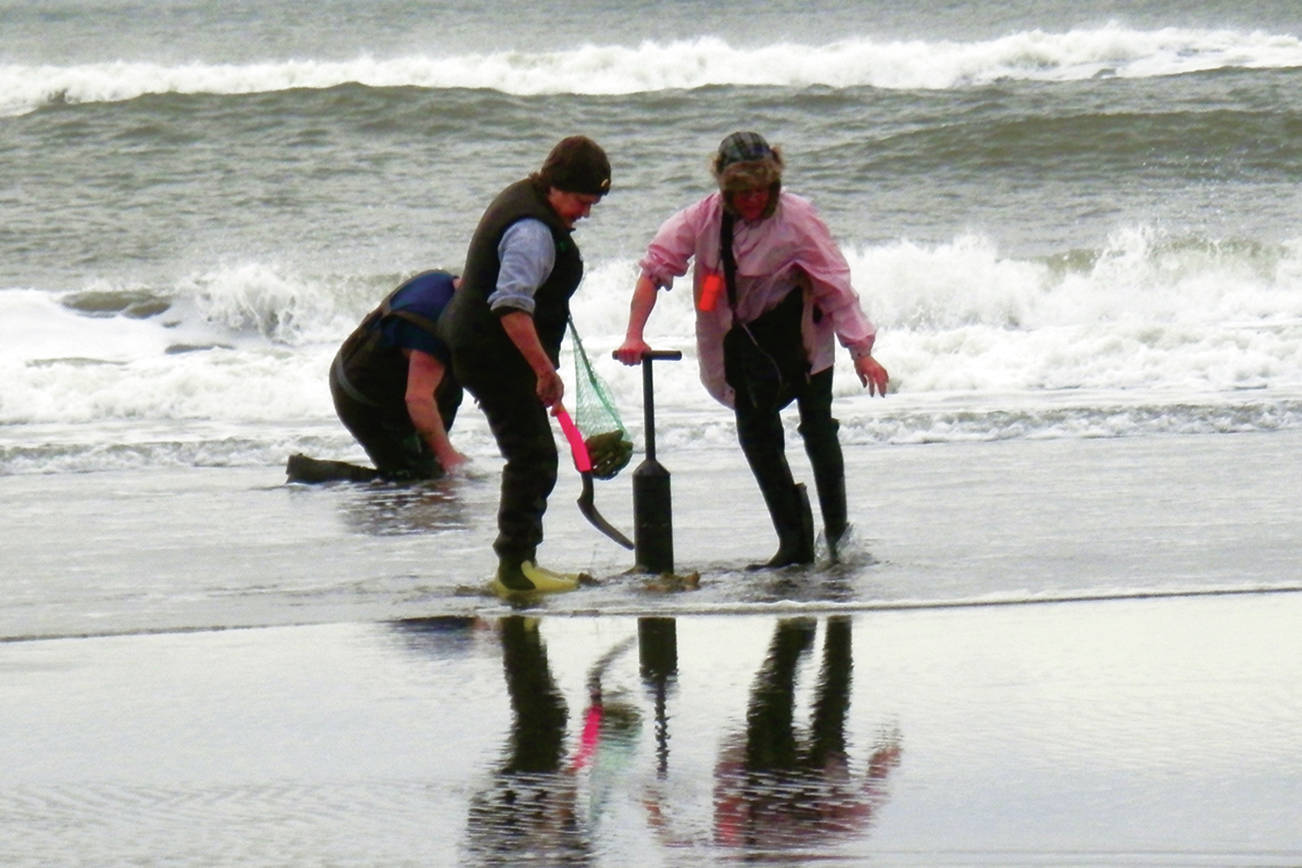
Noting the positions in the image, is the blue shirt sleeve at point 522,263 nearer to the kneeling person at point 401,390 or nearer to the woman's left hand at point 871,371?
the woman's left hand at point 871,371


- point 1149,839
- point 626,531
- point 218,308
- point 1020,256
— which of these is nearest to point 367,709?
point 1149,839

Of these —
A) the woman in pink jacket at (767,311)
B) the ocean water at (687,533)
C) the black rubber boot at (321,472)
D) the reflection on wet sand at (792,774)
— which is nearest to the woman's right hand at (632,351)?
the woman in pink jacket at (767,311)

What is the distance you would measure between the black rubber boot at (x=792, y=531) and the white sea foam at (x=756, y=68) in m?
23.7

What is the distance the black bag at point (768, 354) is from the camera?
6.36 m

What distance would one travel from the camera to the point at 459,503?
8.22m

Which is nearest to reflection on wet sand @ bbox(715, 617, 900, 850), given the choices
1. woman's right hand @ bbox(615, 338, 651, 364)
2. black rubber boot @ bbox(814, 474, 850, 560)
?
woman's right hand @ bbox(615, 338, 651, 364)

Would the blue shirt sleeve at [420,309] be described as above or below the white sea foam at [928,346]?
above

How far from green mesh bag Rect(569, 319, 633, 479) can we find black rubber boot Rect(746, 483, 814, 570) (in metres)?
0.48

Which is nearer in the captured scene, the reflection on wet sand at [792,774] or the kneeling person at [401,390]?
the reflection on wet sand at [792,774]

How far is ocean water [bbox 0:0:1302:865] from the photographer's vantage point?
3.88 metres

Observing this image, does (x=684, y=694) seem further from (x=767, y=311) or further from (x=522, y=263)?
(x=767, y=311)

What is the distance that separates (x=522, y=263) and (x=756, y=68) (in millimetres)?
26713

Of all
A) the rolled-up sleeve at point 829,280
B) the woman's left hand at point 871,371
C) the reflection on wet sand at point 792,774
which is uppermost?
the rolled-up sleeve at point 829,280

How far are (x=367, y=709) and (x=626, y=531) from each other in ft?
9.43
